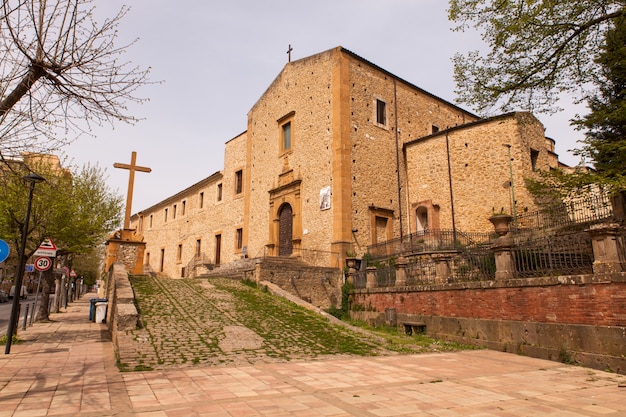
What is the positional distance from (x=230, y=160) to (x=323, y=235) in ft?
40.6

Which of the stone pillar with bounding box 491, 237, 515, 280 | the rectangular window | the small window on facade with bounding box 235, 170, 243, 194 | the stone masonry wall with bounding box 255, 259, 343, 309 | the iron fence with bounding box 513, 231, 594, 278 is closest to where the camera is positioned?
the iron fence with bounding box 513, 231, 594, 278

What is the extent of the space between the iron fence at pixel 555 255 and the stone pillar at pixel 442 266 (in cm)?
221

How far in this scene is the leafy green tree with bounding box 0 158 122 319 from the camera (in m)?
12.5

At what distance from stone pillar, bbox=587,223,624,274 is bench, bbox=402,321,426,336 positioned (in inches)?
199

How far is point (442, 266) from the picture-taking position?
11.2m

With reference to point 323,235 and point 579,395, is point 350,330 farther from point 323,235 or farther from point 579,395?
point 323,235

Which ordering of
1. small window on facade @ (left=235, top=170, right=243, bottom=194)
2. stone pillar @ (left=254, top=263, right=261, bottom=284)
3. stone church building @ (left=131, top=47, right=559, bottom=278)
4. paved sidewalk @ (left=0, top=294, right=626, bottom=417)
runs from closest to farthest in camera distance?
paved sidewalk @ (left=0, top=294, right=626, bottom=417), stone pillar @ (left=254, top=263, right=261, bottom=284), stone church building @ (left=131, top=47, right=559, bottom=278), small window on facade @ (left=235, top=170, right=243, bottom=194)

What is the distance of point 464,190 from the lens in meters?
18.8

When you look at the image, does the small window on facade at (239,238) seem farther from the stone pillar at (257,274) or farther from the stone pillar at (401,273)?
the stone pillar at (401,273)

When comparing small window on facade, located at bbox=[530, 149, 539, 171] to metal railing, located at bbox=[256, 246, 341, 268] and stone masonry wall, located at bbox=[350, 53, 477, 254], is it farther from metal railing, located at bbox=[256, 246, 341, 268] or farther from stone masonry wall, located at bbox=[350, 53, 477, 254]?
metal railing, located at bbox=[256, 246, 341, 268]

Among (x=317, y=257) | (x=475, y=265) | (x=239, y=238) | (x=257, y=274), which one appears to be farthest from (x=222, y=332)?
(x=239, y=238)

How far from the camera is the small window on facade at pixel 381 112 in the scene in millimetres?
20703

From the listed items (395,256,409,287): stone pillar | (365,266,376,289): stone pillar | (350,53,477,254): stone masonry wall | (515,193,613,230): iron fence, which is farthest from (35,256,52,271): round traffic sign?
(515,193,613,230): iron fence

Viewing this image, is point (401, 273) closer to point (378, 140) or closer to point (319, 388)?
point (319, 388)
